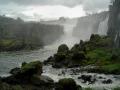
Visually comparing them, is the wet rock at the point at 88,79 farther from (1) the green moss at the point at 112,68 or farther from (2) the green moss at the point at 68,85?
(2) the green moss at the point at 68,85

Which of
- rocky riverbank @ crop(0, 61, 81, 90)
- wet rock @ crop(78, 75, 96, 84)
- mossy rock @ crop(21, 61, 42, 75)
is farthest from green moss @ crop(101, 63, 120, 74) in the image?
mossy rock @ crop(21, 61, 42, 75)

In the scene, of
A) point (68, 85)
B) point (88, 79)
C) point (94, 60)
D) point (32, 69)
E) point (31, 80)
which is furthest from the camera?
point (94, 60)

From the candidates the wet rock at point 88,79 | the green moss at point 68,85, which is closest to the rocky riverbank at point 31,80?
the green moss at point 68,85

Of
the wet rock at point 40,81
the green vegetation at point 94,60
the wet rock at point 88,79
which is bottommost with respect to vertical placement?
the wet rock at point 88,79

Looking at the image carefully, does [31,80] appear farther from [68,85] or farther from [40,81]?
[68,85]

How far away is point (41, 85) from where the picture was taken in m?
77.2

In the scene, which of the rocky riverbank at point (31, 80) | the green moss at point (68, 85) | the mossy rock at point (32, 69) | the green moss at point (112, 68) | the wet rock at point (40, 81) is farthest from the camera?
the green moss at point (112, 68)

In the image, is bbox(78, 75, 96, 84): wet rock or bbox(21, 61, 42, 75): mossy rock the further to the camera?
A: bbox(78, 75, 96, 84): wet rock

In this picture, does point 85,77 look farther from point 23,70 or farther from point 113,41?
point 113,41

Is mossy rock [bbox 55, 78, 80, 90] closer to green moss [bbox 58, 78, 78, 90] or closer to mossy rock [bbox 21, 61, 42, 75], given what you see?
green moss [bbox 58, 78, 78, 90]

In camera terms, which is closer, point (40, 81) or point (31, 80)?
point (40, 81)

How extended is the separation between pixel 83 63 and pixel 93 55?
424 inches

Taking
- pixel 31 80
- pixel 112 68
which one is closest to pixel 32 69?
pixel 31 80

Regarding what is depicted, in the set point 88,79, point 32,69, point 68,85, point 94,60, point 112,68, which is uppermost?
point 32,69
